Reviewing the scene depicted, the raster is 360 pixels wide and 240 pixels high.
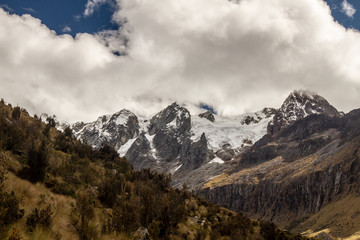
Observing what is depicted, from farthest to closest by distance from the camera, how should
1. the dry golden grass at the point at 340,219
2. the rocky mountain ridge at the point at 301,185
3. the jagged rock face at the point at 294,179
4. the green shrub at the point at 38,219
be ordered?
1. the jagged rock face at the point at 294,179
2. the rocky mountain ridge at the point at 301,185
3. the dry golden grass at the point at 340,219
4. the green shrub at the point at 38,219

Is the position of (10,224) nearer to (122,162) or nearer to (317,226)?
(122,162)

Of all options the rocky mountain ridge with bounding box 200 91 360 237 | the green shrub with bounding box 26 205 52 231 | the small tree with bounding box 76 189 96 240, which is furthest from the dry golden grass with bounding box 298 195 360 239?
the green shrub with bounding box 26 205 52 231

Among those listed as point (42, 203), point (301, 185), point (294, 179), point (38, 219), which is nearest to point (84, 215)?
point (42, 203)

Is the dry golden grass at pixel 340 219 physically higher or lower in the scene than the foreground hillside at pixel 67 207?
lower

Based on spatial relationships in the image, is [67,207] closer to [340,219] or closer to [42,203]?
[42,203]

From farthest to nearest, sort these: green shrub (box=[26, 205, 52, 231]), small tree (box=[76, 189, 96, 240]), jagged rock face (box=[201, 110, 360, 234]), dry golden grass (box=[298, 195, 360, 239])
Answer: jagged rock face (box=[201, 110, 360, 234]) → dry golden grass (box=[298, 195, 360, 239]) → small tree (box=[76, 189, 96, 240]) → green shrub (box=[26, 205, 52, 231])

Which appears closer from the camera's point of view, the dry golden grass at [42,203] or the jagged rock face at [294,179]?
the dry golden grass at [42,203]

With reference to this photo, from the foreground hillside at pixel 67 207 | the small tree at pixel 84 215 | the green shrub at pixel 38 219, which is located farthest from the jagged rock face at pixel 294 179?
the green shrub at pixel 38 219

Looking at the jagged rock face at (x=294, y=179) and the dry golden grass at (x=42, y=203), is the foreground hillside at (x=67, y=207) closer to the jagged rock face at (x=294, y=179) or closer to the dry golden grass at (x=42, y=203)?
the dry golden grass at (x=42, y=203)

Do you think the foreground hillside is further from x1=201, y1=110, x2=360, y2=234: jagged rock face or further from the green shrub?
x1=201, y1=110, x2=360, y2=234: jagged rock face

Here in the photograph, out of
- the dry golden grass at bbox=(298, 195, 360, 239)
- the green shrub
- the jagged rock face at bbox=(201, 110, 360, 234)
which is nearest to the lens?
the green shrub

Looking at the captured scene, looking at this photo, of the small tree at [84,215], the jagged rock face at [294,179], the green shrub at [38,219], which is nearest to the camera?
the green shrub at [38,219]

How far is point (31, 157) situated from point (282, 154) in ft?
615

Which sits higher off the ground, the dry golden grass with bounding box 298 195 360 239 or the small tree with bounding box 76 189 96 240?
the small tree with bounding box 76 189 96 240
